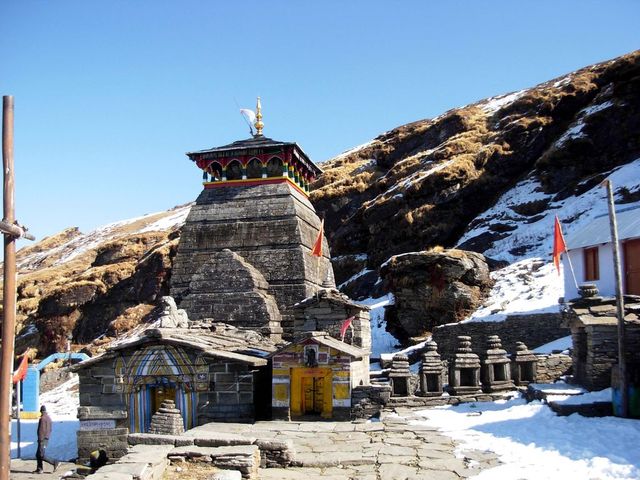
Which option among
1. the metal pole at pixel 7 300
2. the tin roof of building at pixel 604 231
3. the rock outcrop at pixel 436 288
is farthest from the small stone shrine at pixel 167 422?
the rock outcrop at pixel 436 288

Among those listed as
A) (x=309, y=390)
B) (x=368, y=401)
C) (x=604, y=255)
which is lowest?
(x=368, y=401)

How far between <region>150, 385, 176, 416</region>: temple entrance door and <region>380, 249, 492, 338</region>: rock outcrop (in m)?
15.6

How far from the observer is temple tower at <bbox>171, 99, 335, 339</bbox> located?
21734mm

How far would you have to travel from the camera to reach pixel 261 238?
23.8 meters

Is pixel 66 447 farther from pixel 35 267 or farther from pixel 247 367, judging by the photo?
pixel 35 267

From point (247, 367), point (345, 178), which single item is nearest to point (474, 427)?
point (247, 367)

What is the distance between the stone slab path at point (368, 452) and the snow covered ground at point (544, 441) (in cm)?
42

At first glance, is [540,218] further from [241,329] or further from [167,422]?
[167,422]

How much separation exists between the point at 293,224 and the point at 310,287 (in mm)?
2566

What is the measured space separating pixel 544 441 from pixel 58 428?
17837 mm

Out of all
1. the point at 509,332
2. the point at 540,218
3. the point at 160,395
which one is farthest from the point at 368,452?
the point at 540,218

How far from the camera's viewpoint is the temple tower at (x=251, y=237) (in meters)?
21.7

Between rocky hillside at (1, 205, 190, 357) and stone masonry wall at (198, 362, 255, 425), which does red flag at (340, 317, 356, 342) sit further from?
rocky hillside at (1, 205, 190, 357)

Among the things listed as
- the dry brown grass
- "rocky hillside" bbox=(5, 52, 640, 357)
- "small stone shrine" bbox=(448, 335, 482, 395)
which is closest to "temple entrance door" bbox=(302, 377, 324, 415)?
"small stone shrine" bbox=(448, 335, 482, 395)
